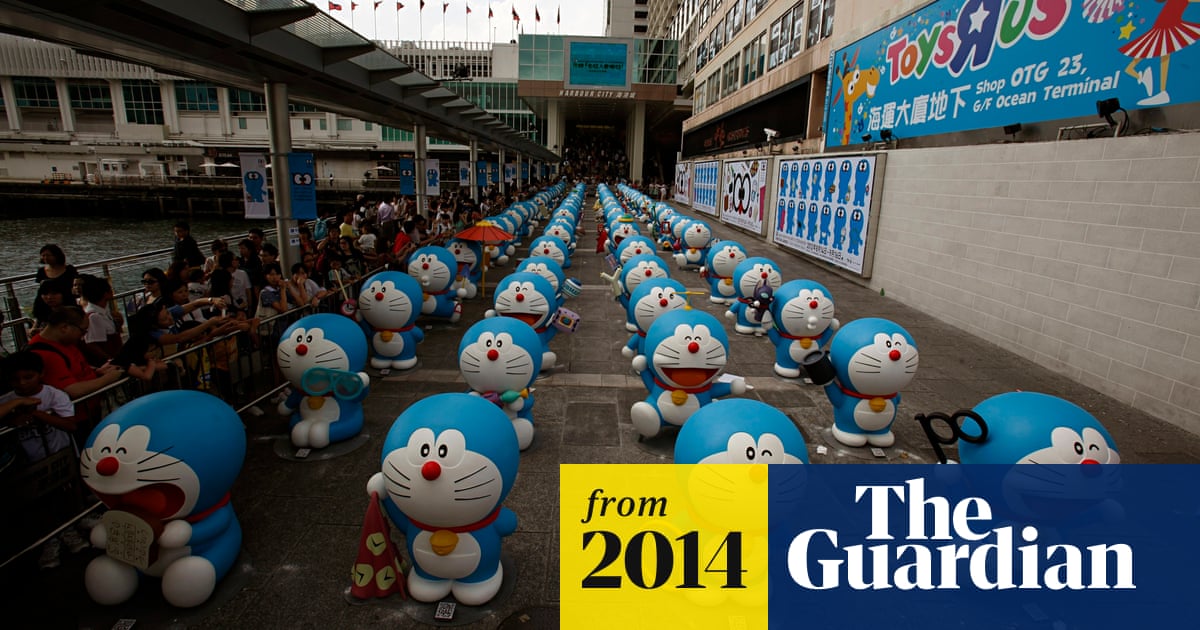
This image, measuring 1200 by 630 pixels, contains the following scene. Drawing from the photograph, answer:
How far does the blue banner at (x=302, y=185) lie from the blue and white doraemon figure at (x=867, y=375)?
27.0 ft

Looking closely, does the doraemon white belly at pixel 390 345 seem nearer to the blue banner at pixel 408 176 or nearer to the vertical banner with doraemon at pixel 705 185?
the blue banner at pixel 408 176

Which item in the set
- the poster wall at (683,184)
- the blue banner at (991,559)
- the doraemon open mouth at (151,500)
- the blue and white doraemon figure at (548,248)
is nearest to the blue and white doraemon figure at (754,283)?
the blue and white doraemon figure at (548,248)

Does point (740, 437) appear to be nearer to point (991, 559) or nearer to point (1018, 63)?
point (991, 559)

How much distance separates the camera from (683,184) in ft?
154

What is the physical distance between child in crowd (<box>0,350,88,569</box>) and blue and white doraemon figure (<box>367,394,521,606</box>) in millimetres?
2754

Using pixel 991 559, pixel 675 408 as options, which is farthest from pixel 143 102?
pixel 991 559

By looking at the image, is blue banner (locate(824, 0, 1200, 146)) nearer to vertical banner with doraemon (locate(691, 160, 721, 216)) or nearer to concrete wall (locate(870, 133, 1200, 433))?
concrete wall (locate(870, 133, 1200, 433))

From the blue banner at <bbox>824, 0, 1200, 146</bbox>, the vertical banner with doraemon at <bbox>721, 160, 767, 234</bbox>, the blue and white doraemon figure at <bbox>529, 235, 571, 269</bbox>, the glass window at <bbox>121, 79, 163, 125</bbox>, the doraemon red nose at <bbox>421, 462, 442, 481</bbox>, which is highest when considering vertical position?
the glass window at <bbox>121, 79, 163, 125</bbox>

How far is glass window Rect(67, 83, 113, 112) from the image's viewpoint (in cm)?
5703

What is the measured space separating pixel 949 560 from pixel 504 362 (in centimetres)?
439

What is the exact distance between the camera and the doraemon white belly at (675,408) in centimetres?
702

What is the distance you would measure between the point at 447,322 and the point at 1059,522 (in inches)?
411

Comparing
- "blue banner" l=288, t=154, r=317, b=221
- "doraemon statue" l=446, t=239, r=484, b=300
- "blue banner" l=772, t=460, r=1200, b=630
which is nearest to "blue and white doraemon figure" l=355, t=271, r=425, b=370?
"blue banner" l=288, t=154, r=317, b=221

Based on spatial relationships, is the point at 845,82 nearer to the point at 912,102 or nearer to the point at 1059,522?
the point at 912,102
